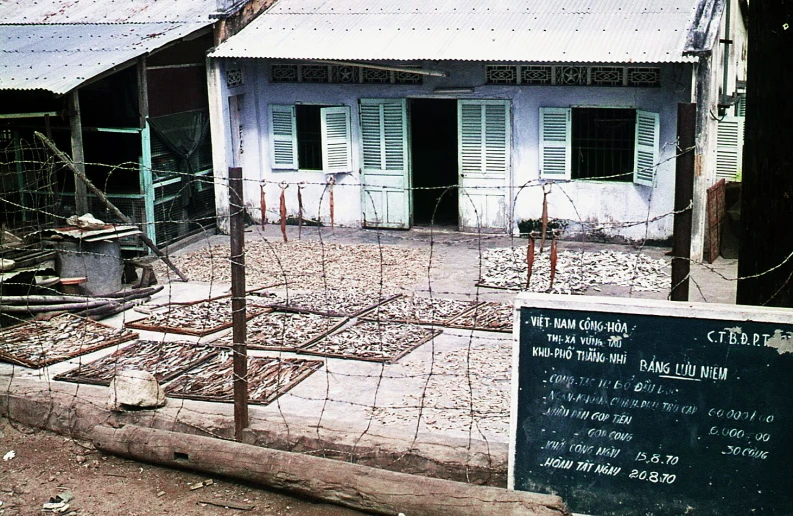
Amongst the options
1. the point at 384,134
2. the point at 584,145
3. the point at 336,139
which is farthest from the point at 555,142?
the point at 336,139

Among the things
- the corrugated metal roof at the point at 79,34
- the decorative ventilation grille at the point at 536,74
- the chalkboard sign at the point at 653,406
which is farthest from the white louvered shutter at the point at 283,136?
the chalkboard sign at the point at 653,406

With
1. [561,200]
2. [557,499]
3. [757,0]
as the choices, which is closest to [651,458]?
[557,499]

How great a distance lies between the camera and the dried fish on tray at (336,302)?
11828 mm

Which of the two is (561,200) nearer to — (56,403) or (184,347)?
(184,347)

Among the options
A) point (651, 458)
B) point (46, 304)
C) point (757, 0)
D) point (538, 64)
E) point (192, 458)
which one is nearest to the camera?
point (651, 458)

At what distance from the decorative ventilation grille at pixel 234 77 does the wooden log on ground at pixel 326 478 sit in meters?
10.6

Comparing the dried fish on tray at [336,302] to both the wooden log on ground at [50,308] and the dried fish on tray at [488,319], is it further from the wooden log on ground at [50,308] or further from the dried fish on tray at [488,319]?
the wooden log on ground at [50,308]

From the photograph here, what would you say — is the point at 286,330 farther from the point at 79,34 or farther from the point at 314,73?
the point at 79,34

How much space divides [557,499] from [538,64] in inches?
414

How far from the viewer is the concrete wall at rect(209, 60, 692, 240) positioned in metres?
15.0

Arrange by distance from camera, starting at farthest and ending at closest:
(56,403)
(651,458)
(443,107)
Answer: (443,107) → (56,403) → (651,458)

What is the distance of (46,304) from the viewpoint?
11.6 metres

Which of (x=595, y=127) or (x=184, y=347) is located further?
(x=595, y=127)

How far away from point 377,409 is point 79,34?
10743 millimetres
